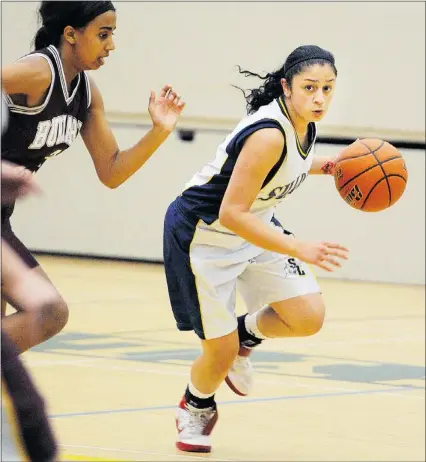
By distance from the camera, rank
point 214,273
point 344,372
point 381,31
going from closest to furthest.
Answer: point 214,273, point 344,372, point 381,31

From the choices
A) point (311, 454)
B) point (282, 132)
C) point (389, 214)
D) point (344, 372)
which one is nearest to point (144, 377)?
point (344, 372)

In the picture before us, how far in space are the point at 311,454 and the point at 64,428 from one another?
1024mm

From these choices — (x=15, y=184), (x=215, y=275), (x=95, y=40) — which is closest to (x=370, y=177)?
(x=215, y=275)

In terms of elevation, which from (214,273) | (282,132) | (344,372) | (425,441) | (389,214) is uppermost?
(282,132)

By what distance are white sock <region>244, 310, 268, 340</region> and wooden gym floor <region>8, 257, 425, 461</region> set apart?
16.3 inches

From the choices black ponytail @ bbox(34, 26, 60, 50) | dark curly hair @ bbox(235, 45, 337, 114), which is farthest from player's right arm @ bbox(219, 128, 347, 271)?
black ponytail @ bbox(34, 26, 60, 50)

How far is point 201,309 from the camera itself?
4445 mm

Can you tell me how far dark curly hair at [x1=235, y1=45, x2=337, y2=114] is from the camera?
421 centimetres

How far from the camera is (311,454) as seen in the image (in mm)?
4555

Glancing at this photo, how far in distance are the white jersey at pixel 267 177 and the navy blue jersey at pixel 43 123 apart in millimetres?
679

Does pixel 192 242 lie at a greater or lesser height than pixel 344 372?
greater

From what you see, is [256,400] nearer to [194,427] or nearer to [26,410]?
[194,427]

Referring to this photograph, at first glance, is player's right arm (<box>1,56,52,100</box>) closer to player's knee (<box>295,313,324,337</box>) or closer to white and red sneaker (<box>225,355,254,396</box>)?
player's knee (<box>295,313,324,337</box>)

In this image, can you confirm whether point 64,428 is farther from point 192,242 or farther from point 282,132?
point 282,132
